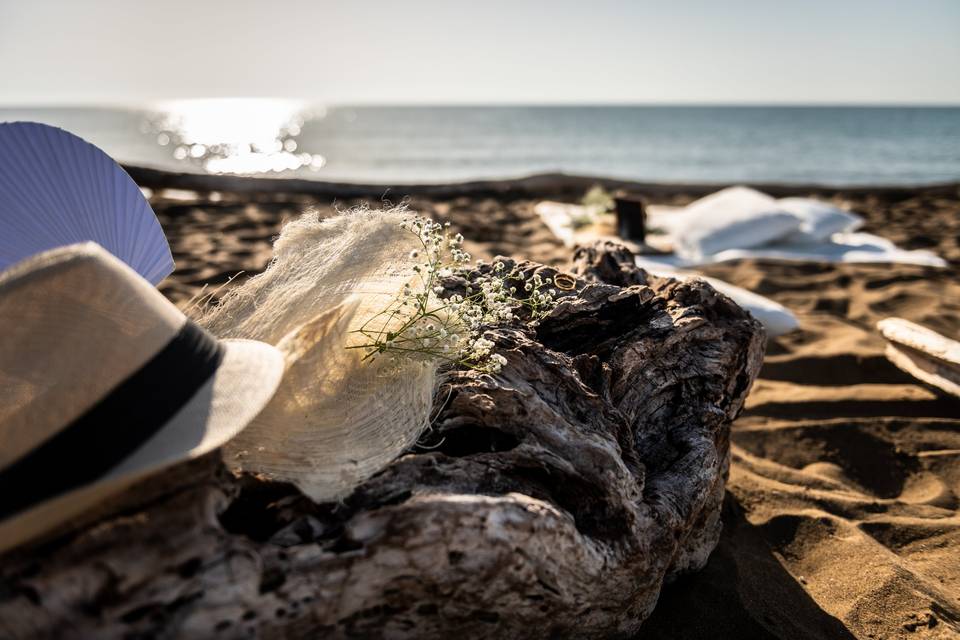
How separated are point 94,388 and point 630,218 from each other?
5.60m

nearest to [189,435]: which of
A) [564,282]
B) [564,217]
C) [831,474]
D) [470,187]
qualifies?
[564,282]

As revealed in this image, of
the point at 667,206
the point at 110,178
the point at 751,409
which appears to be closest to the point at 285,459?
the point at 110,178

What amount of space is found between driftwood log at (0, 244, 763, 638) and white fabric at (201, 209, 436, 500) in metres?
0.06

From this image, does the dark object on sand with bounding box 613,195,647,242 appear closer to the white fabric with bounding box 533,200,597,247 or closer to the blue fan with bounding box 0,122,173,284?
the white fabric with bounding box 533,200,597,247

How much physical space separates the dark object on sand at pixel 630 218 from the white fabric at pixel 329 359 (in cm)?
459

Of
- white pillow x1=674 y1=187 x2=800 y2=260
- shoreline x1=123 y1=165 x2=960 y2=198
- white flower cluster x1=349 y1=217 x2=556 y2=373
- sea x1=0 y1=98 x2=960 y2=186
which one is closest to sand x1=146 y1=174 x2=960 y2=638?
white pillow x1=674 y1=187 x2=800 y2=260

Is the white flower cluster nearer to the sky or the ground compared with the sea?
nearer to the sky

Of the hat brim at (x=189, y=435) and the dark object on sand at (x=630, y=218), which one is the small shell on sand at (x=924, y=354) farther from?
the hat brim at (x=189, y=435)

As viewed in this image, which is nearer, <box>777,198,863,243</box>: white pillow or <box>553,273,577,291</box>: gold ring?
<box>553,273,577,291</box>: gold ring

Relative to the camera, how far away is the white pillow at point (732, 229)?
619cm

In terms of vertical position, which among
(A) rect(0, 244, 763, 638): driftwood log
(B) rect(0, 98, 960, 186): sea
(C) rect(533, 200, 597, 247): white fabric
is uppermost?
(A) rect(0, 244, 763, 638): driftwood log

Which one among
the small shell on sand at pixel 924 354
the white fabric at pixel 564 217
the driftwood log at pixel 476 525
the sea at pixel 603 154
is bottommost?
the sea at pixel 603 154

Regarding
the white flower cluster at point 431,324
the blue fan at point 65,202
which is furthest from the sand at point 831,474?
the blue fan at point 65,202

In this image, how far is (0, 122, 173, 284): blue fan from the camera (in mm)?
1786
